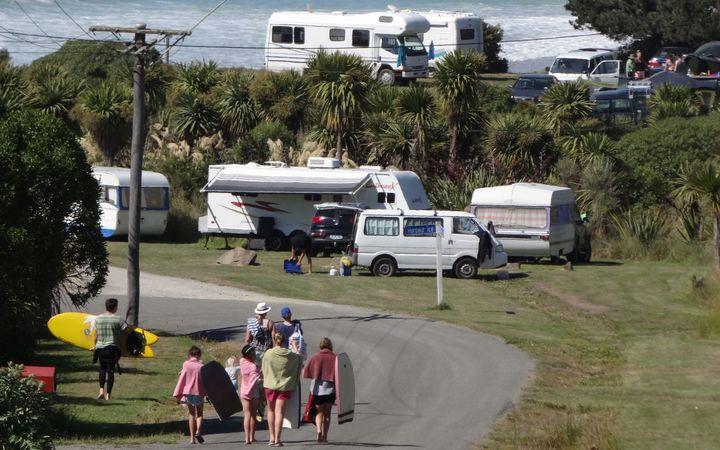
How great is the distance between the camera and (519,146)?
48688mm

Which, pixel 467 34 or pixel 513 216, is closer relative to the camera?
pixel 513 216

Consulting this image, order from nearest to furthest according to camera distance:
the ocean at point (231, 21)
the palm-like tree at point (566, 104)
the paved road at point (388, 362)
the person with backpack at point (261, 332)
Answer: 1. the paved road at point (388, 362)
2. the person with backpack at point (261, 332)
3. the palm-like tree at point (566, 104)
4. the ocean at point (231, 21)

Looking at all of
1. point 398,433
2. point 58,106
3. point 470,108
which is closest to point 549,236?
point 470,108

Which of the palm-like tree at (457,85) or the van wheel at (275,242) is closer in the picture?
the van wheel at (275,242)

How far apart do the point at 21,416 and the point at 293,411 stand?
4481 mm

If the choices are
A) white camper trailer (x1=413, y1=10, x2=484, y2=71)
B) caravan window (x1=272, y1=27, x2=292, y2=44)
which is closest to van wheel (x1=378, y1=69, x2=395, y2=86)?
caravan window (x1=272, y1=27, x2=292, y2=44)

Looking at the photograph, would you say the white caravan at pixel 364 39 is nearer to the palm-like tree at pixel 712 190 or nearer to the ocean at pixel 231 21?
the ocean at pixel 231 21

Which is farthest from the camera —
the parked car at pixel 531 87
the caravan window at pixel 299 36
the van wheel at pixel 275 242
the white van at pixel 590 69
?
the white van at pixel 590 69

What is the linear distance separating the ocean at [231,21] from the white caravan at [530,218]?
4344 centimetres

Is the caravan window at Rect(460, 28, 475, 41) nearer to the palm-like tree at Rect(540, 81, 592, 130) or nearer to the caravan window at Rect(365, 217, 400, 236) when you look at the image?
the palm-like tree at Rect(540, 81, 592, 130)

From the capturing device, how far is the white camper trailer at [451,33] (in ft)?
222

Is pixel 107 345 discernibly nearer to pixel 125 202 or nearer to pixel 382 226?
pixel 382 226

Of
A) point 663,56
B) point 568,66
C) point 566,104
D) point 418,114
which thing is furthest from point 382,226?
point 663,56

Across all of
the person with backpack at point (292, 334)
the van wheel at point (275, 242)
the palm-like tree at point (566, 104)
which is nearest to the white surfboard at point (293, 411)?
the person with backpack at point (292, 334)
